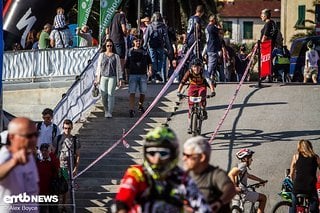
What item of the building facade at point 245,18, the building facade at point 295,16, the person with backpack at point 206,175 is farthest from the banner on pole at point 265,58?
the building facade at point 245,18

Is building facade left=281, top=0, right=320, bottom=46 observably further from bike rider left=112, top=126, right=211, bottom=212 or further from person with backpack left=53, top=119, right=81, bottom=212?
bike rider left=112, top=126, right=211, bottom=212

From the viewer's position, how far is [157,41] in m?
25.1

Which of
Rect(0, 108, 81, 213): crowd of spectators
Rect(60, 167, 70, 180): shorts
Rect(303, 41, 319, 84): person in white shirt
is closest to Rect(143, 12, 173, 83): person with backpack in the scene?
Rect(303, 41, 319, 84): person in white shirt

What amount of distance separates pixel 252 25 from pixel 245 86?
89531 mm

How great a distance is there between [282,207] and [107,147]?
189 inches

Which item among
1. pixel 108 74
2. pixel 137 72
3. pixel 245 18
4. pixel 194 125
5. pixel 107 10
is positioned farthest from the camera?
pixel 245 18

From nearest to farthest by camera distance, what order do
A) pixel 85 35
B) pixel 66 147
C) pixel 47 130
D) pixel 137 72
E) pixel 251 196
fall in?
pixel 251 196 < pixel 47 130 < pixel 66 147 < pixel 137 72 < pixel 85 35

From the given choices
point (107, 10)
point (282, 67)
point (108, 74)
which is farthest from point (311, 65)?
point (108, 74)

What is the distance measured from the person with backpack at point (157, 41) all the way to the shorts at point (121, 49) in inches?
18.4

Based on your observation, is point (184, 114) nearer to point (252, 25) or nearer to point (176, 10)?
point (176, 10)

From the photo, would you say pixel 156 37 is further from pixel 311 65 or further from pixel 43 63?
pixel 311 65

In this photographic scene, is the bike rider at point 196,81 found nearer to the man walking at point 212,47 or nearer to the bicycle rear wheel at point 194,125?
the bicycle rear wheel at point 194,125

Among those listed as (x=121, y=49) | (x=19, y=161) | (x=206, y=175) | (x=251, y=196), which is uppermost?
(x=121, y=49)

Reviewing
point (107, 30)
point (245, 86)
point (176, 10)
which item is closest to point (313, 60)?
point (245, 86)
